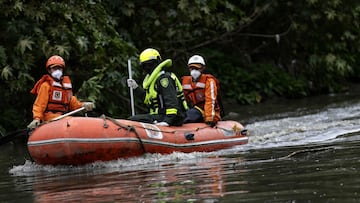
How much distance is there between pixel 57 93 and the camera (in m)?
9.97

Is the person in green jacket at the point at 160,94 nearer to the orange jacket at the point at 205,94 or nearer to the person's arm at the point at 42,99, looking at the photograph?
the orange jacket at the point at 205,94

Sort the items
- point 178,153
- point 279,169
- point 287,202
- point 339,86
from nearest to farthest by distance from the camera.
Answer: point 287,202 < point 279,169 < point 178,153 < point 339,86

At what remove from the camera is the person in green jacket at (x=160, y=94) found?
10.1 metres

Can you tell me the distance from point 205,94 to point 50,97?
7.71 feet

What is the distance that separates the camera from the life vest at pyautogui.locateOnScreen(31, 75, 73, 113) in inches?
390

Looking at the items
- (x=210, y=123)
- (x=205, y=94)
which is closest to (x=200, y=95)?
(x=205, y=94)

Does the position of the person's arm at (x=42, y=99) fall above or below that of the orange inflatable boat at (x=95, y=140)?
above

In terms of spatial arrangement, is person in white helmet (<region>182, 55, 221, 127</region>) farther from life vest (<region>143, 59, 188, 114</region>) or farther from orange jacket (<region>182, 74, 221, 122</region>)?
life vest (<region>143, 59, 188, 114</region>)

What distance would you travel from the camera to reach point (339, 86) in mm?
22609

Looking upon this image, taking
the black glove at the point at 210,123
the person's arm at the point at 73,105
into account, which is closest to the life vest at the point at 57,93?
the person's arm at the point at 73,105

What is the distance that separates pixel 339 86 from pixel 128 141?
14.3 m

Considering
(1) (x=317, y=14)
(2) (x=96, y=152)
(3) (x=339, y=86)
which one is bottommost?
(2) (x=96, y=152)

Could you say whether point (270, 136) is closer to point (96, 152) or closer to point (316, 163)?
point (96, 152)

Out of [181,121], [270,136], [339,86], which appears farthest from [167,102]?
Answer: [339,86]
